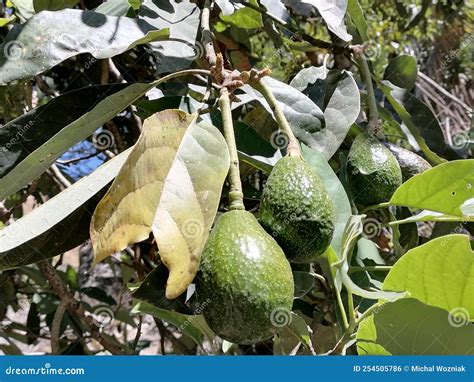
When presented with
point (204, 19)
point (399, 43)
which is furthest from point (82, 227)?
point (399, 43)

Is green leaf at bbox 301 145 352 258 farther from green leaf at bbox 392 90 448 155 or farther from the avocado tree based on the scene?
green leaf at bbox 392 90 448 155

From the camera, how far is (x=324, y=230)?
716mm

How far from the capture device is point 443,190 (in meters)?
0.94

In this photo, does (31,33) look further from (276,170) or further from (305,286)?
(305,286)

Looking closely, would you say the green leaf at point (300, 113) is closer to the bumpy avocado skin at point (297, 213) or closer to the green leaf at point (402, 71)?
the bumpy avocado skin at point (297, 213)

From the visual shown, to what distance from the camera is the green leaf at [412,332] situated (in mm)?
778

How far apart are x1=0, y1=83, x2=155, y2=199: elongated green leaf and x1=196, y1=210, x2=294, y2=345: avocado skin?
0.81 ft

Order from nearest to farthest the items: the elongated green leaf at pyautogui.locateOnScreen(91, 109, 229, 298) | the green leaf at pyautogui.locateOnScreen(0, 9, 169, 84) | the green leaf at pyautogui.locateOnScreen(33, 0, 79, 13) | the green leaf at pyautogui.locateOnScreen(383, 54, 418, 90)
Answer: the elongated green leaf at pyautogui.locateOnScreen(91, 109, 229, 298) < the green leaf at pyautogui.locateOnScreen(0, 9, 169, 84) < the green leaf at pyautogui.locateOnScreen(33, 0, 79, 13) < the green leaf at pyautogui.locateOnScreen(383, 54, 418, 90)

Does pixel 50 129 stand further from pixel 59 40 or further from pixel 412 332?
pixel 412 332

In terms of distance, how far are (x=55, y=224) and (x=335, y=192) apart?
1.33ft

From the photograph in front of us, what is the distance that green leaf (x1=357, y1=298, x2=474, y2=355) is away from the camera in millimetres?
778

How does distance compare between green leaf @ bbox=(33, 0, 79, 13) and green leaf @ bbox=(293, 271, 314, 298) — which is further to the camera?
green leaf @ bbox=(33, 0, 79, 13)

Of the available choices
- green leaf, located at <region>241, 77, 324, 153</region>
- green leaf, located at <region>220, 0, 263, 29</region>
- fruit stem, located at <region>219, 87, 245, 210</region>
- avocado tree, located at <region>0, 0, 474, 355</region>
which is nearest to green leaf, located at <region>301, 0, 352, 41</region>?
avocado tree, located at <region>0, 0, 474, 355</region>

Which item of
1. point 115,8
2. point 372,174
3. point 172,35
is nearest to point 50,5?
point 115,8
